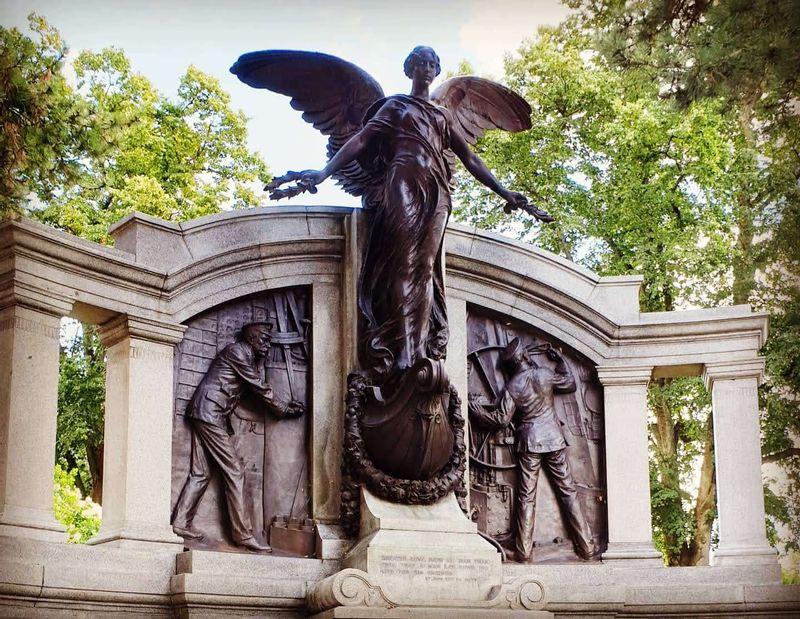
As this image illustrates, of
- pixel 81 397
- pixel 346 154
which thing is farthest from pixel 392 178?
pixel 81 397

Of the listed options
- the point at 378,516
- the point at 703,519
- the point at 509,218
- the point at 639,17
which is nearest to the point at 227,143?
the point at 509,218

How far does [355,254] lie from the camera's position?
13125 mm

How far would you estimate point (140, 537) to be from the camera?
38.5 feet

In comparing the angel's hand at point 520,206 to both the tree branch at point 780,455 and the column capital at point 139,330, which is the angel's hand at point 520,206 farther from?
the tree branch at point 780,455

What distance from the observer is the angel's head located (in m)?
12.9

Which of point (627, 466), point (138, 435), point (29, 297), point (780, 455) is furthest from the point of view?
point (780, 455)

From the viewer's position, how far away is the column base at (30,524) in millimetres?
10977

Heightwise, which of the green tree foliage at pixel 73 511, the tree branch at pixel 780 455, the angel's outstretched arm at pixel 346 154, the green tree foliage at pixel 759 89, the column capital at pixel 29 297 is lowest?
the green tree foliage at pixel 73 511

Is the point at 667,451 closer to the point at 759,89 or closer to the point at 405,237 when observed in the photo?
the point at 759,89

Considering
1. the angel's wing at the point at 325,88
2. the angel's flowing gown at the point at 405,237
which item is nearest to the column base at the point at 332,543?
the angel's flowing gown at the point at 405,237

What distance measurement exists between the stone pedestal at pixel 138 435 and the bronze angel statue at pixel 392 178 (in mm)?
1761

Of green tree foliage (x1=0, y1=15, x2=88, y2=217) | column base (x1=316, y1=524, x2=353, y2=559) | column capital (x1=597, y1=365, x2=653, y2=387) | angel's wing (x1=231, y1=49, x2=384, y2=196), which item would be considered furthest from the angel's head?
column base (x1=316, y1=524, x2=353, y2=559)

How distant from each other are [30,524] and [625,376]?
246 inches

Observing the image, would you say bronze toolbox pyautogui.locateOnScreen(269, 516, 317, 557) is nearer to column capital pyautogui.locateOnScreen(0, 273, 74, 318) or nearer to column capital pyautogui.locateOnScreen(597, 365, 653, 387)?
column capital pyautogui.locateOnScreen(0, 273, 74, 318)
